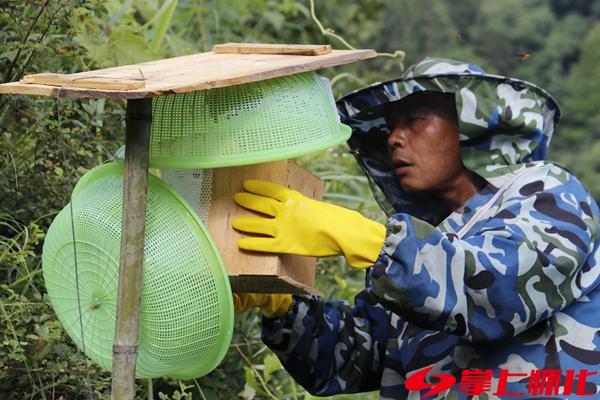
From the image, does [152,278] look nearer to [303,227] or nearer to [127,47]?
[303,227]

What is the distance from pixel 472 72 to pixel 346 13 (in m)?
4.56

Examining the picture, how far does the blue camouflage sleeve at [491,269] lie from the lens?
299 centimetres

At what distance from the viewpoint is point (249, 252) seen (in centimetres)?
294

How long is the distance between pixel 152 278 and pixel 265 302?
809 millimetres

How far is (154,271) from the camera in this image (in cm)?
279

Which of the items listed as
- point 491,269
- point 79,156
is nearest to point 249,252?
point 491,269

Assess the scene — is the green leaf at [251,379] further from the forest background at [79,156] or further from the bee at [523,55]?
the bee at [523,55]

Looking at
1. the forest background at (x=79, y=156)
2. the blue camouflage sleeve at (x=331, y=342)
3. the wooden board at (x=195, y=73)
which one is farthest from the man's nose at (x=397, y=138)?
the forest background at (x=79, y=156)

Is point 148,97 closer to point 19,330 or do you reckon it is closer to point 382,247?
point 382,247

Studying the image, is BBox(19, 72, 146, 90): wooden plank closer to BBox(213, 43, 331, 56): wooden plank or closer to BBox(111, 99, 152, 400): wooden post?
BBox(111, 99, 152, 400): wooden post

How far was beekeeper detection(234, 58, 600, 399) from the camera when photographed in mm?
3004

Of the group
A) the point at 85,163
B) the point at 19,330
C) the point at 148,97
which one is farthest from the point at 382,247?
the point at 85,163

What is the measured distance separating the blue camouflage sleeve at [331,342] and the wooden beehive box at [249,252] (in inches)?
20.2

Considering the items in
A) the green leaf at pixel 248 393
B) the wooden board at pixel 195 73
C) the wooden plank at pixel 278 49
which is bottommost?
the green leaf at pixel 248 393
